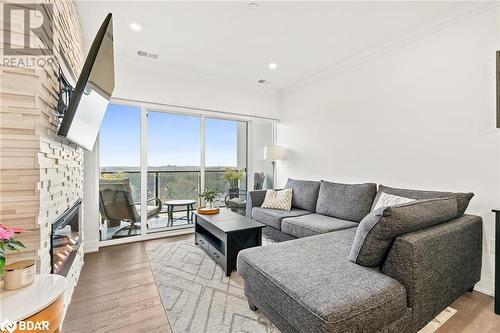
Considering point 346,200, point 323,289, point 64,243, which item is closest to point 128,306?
point 64,243

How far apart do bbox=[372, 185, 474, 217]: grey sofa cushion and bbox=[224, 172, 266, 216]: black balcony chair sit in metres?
2.47

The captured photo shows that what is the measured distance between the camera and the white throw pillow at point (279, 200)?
3688mm

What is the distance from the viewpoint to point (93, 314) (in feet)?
5.92

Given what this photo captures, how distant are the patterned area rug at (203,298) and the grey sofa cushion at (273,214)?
3.29 feet

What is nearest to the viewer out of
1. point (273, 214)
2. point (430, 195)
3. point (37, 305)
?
point (37, 305)

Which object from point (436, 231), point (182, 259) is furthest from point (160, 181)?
point (436, 231)

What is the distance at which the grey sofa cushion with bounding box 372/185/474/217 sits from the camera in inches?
79.4

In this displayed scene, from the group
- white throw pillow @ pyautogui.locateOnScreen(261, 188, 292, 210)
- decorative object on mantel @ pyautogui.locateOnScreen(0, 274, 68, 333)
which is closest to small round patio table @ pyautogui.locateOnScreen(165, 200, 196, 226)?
white throw pillow @ pyautogui.locateOnScreen(261, 188, 292, 210)

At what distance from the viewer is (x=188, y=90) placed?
12.9 ft

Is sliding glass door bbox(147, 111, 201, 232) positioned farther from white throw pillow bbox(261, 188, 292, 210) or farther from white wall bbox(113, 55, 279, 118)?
white throw pillow bbox(261, 188, 292, 210)

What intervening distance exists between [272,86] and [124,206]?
3449mm

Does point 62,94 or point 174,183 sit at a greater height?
point 62,94

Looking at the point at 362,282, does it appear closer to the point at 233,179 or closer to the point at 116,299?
the point at 116,299

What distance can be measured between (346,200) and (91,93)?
2.98m
